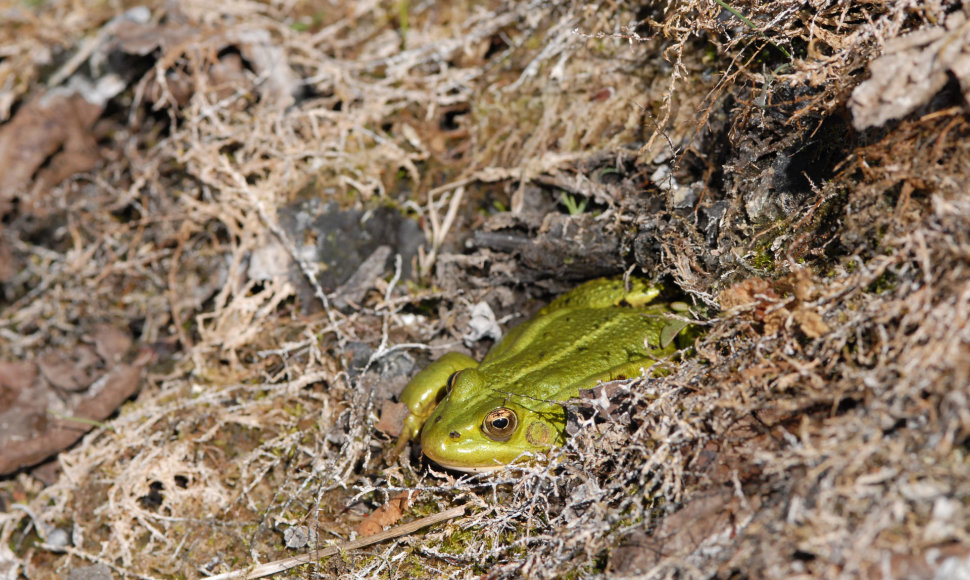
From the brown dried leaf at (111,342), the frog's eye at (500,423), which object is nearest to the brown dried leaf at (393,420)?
the frog's eye at (500,423)

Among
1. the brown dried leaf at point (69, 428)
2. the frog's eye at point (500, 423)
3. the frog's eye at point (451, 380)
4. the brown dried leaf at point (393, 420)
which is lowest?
the brown dried leaf at point (393, 420)

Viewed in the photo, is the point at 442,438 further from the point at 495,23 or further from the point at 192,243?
the point at 495,23

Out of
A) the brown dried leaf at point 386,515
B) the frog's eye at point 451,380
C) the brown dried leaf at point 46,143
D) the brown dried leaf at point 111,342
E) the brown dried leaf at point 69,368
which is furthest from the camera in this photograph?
the brown dried leaf at point 46,143

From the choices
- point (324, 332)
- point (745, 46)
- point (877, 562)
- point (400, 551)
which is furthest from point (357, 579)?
point (745, 46)

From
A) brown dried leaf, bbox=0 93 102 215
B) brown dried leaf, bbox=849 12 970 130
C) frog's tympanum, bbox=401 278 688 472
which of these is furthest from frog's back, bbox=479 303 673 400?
brown dried leaf, bbox=0 93 102 215

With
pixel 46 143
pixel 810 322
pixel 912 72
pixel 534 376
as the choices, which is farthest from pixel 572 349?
pixel 46 143

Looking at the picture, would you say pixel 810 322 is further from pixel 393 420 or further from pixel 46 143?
pixel 46 143

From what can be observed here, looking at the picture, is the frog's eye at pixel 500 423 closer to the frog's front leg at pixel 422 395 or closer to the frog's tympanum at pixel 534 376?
the frog's tympanum at pixel 534 376

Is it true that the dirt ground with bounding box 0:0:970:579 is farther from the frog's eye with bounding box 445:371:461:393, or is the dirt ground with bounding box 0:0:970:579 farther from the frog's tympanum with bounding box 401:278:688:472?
the frog's eye with bounding box 445:371:461:393
